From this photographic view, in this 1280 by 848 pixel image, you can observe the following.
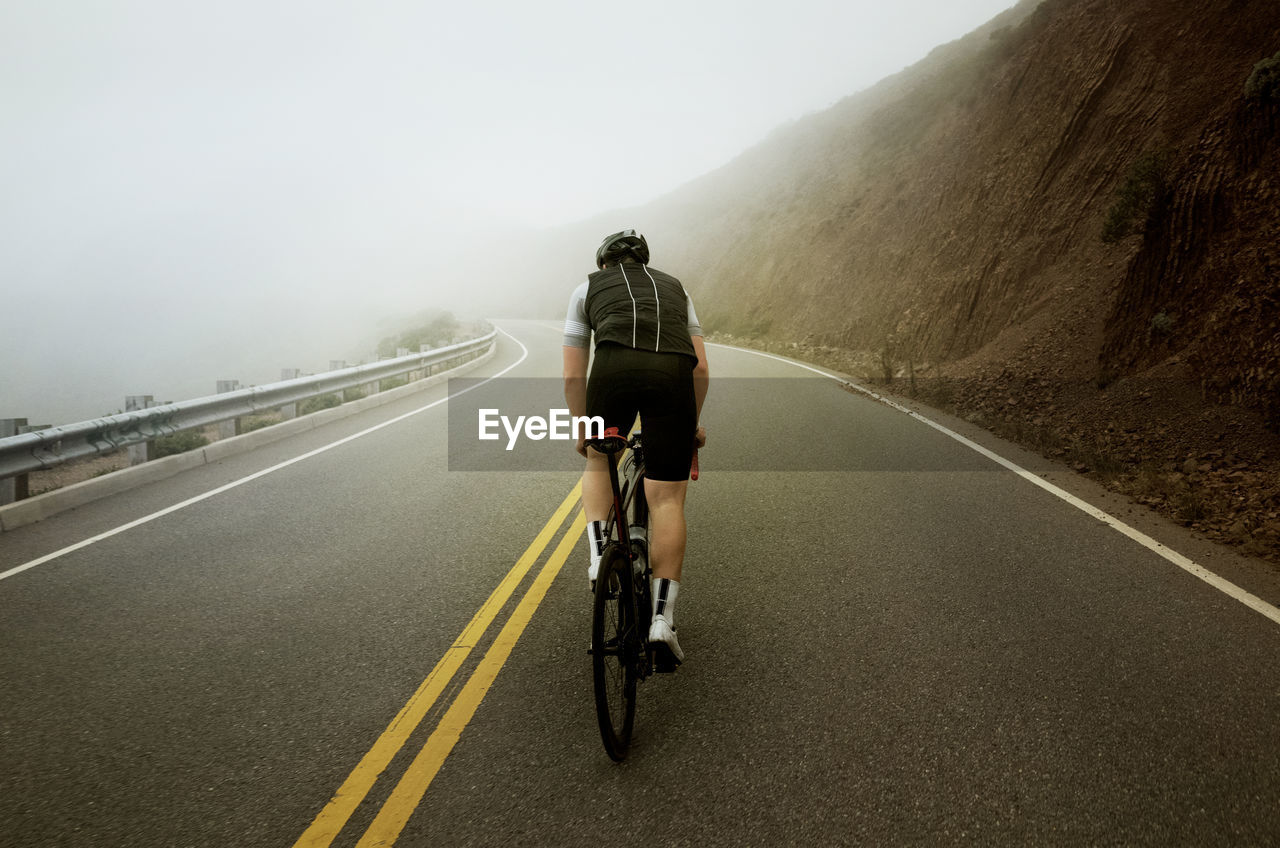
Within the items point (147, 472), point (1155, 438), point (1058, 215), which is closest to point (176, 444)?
point (147, 472)

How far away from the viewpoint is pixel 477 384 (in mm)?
17156

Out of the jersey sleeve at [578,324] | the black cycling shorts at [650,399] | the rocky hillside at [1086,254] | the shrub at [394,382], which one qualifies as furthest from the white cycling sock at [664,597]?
the shrub at [394,382]

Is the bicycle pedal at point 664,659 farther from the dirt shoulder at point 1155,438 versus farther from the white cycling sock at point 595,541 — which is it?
the dirt shoulder at point 1155,438

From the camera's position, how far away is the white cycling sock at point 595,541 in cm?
299

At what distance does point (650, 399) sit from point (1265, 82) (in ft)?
39.0

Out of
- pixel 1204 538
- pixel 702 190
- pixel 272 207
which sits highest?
pixel 272 207

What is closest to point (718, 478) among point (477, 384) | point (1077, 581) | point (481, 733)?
point (1077, 581)

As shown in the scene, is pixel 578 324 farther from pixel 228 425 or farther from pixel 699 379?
pixel 228 425

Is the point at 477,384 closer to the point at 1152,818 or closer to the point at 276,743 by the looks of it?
the point at 276,743

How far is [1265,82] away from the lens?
32.3 ft

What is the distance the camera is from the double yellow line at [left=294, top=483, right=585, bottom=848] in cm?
259

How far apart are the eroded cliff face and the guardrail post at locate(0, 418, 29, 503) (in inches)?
491

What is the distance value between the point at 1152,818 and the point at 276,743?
3475 mm

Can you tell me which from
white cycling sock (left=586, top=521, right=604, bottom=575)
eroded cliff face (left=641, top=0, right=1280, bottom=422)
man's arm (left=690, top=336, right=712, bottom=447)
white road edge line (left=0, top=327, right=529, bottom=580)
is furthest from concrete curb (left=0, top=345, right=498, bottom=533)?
eroded cliff face (left=641, top=0, right=1280, bottom=422)
